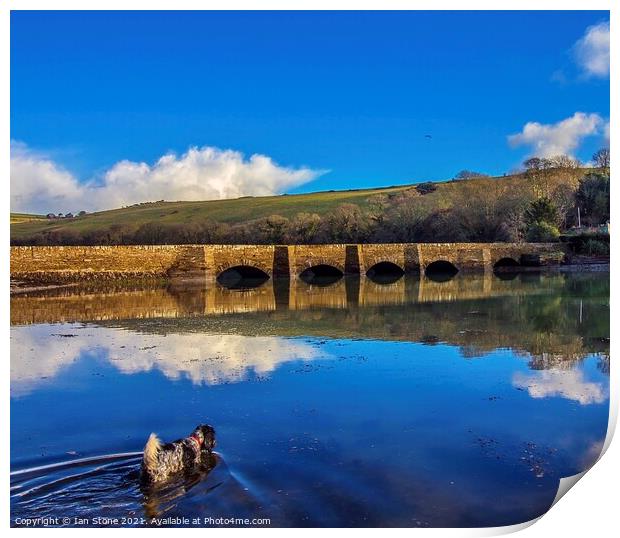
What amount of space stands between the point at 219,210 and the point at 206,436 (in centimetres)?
9166

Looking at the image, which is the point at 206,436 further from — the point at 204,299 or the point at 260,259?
the point at 260,259

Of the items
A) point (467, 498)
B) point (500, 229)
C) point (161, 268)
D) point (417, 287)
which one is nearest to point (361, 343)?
point (467, 498)

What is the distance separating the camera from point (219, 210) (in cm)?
9675

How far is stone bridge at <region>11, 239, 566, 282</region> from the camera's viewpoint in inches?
1268

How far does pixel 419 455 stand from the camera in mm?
6227

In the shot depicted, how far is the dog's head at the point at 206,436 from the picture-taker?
643cm

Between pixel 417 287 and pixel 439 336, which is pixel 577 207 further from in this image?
pixel 439 336

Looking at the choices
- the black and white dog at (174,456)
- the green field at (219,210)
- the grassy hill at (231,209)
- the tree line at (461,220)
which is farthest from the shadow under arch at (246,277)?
the black and white dog at (174,456)

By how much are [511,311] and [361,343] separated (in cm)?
697

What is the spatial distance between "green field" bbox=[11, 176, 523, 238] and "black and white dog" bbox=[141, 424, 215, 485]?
59547mm

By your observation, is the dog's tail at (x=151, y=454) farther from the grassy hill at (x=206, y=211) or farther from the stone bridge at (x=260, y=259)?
the grassy hill at (x=206, y=211)

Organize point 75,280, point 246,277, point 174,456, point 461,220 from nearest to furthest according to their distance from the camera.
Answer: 1. point 174,456
2. point 75,280
3. point 246,277
4. point 461,220

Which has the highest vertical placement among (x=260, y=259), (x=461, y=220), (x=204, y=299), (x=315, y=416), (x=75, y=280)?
(x=461, y=220)

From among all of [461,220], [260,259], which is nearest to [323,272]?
[260,259]
